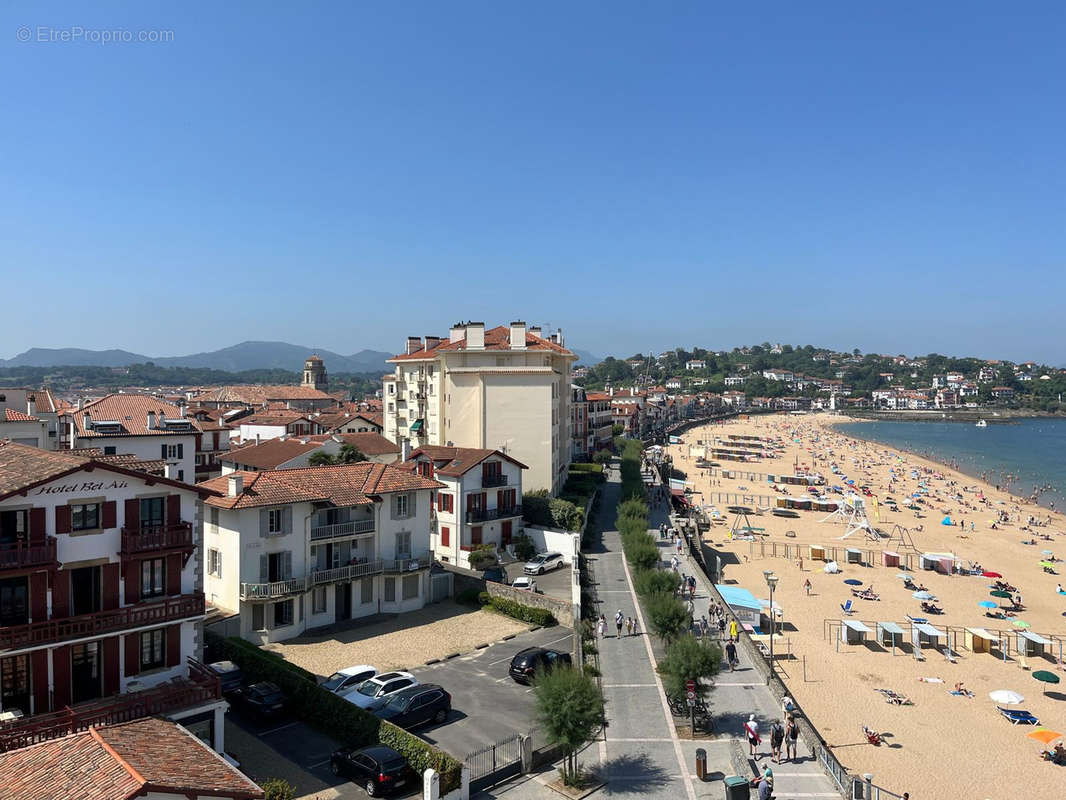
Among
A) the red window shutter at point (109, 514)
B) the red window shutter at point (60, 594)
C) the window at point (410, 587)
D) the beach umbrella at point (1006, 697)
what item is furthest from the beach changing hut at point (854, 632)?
the red window shutter at point (60, 594)

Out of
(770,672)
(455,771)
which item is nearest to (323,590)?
(455,771)

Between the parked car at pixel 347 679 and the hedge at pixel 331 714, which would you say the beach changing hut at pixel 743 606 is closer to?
the parked car at pixel 347 679

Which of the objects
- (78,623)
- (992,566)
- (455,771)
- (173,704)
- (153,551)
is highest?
(153,551)

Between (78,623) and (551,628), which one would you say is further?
(551,628)

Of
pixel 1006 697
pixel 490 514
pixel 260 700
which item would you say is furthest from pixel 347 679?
pixel 1006 697

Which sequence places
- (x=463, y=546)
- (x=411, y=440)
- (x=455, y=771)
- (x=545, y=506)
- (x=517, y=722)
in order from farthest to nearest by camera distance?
(x=411, y=440) → (x=545, y=506) → (x=463, y=546) → (x=517, y=722) → (x=455, y=771)

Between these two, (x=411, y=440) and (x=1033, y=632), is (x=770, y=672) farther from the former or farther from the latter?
(x=411, y=440)

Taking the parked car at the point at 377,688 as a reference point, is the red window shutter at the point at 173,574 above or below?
above

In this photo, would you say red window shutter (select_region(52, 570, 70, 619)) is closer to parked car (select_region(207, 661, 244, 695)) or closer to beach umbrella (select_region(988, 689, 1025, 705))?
parked car (select_region(207, 661, 244, 695))
